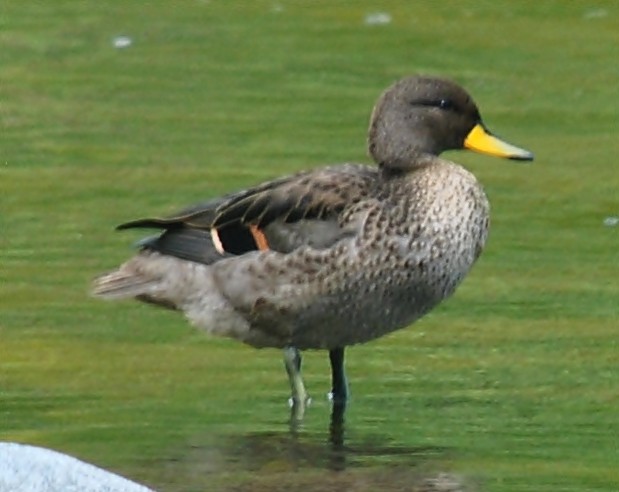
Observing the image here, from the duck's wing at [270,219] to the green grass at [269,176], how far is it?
463 mm

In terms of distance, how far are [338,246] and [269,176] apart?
12.3 feet

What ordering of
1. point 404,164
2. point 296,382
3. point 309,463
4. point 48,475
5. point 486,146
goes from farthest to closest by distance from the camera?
point 486,146 < point 404,164 < point 296,382 < point 309,463 < point 48,475

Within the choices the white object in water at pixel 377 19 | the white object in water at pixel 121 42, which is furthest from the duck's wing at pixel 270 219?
the white object in water at pixel 377 19

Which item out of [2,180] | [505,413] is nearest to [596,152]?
[2,180]

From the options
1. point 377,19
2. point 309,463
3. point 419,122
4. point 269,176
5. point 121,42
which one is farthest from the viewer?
point 377,19

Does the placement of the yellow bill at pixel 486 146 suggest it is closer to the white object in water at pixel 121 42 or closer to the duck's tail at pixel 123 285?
the duck's tail at pixel 123 285

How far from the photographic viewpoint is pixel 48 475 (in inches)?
247

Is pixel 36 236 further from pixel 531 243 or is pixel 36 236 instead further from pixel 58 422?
pixel 58 422

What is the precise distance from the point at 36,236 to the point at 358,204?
9.32 ft

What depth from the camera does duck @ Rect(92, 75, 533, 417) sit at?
29.5 feet

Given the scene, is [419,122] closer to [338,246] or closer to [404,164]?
[404,164]

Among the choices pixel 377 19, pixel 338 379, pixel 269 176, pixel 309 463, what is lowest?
pixel 377 19

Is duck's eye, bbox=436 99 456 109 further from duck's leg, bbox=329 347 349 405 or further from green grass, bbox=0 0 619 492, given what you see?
duck's leg, bbox=329 347 349 405

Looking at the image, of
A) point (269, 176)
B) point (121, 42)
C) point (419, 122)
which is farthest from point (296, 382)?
point (121, 42)
